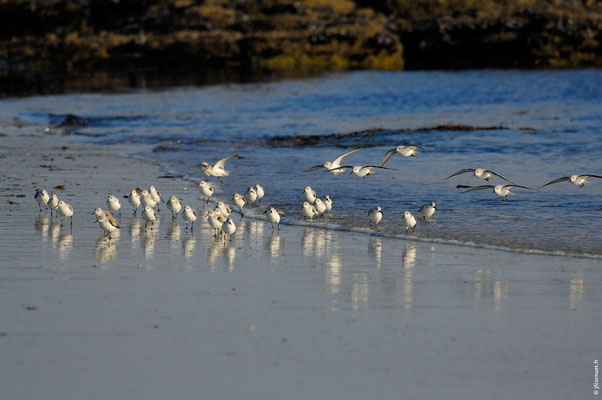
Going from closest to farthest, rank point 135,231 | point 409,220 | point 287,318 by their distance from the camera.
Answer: point 287,318 < point 409,220 < point 135,231

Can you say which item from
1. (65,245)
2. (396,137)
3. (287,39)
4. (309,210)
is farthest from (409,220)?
(287,39)

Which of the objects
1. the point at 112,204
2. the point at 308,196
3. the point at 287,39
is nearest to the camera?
the point at 112,204

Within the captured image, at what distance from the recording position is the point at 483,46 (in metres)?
65.1

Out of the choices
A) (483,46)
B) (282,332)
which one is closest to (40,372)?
(282,332)

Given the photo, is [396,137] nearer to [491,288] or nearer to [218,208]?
[218,208]

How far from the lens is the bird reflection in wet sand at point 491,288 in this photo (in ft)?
29.5

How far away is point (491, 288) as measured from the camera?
9.45 metres

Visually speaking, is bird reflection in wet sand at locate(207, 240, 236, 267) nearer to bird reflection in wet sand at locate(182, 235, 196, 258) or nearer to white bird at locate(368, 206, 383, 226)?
bird reflection in wet sand at locate(182, 235, 196, 258)

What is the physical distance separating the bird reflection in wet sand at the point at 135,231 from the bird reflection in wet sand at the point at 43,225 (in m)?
1.15

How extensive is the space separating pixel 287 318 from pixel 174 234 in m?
4.91

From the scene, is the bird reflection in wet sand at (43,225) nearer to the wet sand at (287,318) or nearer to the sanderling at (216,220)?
the wet sand at (287,318)

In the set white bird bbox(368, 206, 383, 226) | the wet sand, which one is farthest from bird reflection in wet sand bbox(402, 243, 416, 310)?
white bird bbox(368, 206, 383, 226)

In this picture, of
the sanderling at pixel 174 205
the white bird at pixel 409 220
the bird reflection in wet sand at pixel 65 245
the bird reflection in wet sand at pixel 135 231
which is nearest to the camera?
the bird reflection in wet sand at pixel 65 245

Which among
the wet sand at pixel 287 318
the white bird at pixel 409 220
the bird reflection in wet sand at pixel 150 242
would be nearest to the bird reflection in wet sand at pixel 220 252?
the wet sand at pixel 287 318
